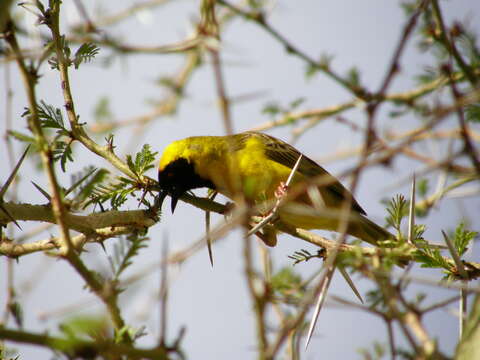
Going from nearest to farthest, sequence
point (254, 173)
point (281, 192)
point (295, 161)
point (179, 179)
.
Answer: point (281, 192) < point (179, 179) < point (254, 173) < point (295, 161)

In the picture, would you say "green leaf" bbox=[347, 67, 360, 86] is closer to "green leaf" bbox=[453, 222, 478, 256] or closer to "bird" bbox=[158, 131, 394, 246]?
"bird" bbox=[158, 131, 394, 246]

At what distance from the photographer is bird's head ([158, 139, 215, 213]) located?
5.12 meters

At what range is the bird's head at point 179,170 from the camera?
512cm

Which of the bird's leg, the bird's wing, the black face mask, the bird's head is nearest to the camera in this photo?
the bird's leg

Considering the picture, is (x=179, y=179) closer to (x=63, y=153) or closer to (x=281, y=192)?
(x=281, y=192)

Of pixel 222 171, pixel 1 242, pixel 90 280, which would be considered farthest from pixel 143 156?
pixel 222 171

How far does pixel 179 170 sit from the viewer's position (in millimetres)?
5379

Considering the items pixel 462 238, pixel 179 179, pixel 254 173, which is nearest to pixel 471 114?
pixel 462 238

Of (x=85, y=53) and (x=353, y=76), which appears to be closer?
(x=85, y=53)

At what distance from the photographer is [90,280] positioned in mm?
1605

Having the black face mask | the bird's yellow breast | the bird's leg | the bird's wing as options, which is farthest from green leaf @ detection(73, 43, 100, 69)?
the bird's wing

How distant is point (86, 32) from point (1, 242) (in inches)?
77.1

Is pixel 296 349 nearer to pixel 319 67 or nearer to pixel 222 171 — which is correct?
pixel 319 67

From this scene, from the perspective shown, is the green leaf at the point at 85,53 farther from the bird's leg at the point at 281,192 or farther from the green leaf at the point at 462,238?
the green leaf at the point at 462,238
